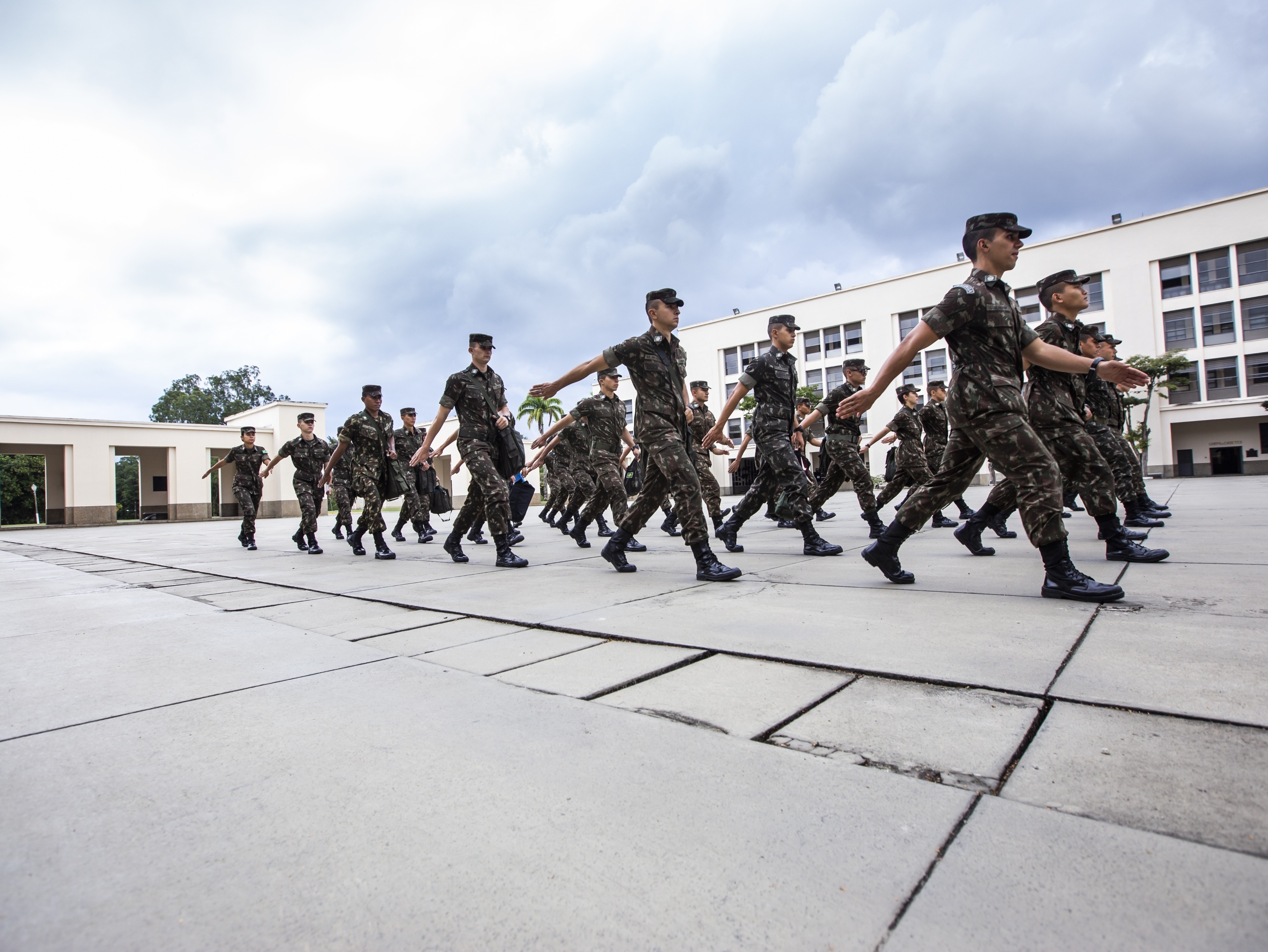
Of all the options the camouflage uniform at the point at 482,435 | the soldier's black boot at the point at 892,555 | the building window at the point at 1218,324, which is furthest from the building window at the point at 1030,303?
the soldier's black boot at the point at 892,555

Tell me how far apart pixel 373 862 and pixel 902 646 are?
2.09m

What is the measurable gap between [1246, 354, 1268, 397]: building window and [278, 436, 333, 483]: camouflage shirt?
5230cm

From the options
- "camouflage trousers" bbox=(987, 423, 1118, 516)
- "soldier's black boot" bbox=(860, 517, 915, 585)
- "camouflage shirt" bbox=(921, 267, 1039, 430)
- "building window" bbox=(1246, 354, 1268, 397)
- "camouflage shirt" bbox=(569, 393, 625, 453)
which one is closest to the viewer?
"camouflage shirt" bbox=(921, 267, 1039, 430)

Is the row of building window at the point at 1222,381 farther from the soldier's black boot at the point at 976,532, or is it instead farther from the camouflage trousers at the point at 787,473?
the camouflage trousers at the point at 787,473

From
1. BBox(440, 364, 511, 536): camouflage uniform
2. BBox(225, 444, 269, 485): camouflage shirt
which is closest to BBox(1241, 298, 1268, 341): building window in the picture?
BBox(440, 364, 511, 536): camouflage uniform

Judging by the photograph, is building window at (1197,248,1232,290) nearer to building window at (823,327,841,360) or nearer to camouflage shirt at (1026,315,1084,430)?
building window at (823,327,841,360)

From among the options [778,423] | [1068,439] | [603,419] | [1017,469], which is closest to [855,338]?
[603,419]

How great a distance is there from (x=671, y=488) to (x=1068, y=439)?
286 centimetres

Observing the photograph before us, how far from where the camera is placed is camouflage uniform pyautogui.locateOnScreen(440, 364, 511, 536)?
21.0 feet

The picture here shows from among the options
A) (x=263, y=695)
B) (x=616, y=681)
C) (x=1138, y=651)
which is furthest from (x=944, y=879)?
(x=263, y=695)

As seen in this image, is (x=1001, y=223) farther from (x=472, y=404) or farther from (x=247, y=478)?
(x=247, y=478)

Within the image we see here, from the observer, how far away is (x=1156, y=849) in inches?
51.1

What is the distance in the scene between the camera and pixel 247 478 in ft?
36.0

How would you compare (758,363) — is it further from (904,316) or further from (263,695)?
(904,316)
